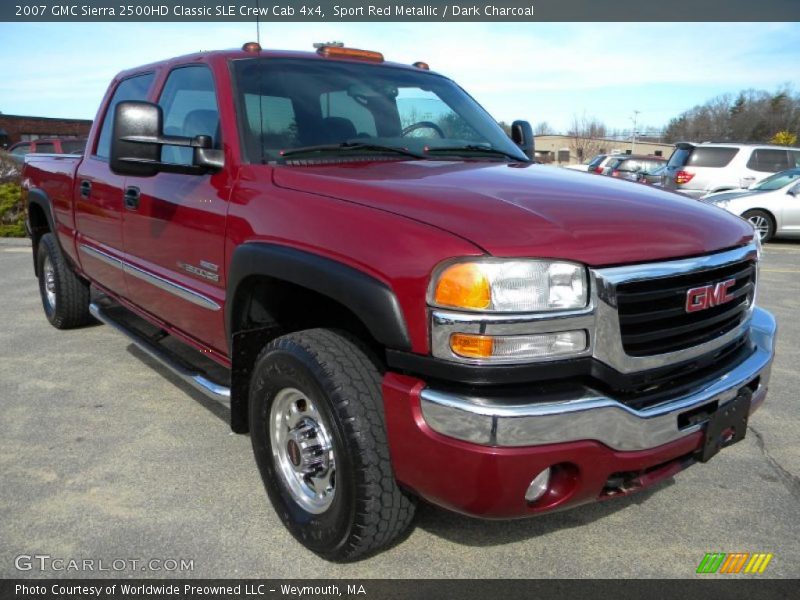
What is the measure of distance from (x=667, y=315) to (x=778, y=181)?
11832 millimetres

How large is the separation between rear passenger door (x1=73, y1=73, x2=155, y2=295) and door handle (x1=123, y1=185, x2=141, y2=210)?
0.11 meters

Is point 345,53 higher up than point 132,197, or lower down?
higher up

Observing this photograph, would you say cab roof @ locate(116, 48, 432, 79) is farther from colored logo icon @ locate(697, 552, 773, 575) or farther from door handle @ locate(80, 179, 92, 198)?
Result: colored logo icon @ locate(697, 552, 773, 575)

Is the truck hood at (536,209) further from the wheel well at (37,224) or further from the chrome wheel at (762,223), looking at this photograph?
the chrome wheel at (762,223)

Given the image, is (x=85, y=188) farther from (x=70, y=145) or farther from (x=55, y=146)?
(x=55, y=146)

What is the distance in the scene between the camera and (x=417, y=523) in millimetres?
2770

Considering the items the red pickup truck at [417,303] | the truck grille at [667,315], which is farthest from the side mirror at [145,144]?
the truck grille at [667,315]

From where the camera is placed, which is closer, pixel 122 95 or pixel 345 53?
pixel 345 53

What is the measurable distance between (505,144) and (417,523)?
6.62 ft

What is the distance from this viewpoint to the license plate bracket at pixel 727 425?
7.59 ft

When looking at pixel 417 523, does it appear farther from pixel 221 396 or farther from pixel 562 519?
pixel 221 396

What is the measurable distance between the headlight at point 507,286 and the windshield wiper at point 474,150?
1318 mm

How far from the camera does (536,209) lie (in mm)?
2217

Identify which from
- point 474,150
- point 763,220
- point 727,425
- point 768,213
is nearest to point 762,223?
point 763,220
